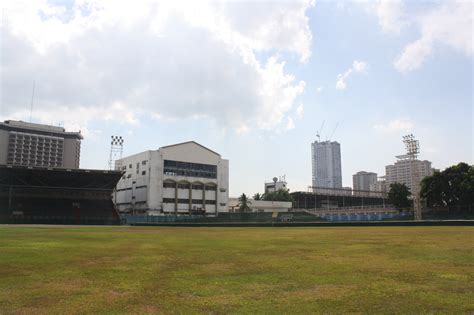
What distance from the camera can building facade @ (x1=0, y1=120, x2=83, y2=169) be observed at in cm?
17212

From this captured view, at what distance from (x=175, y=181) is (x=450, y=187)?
205ft

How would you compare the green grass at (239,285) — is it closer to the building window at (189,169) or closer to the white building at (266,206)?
the building window at (189,169)

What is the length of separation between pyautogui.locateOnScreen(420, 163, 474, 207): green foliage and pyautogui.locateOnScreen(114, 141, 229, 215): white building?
52.4 meters

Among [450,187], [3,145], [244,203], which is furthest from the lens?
[3,145]

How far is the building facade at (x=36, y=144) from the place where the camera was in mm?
172125

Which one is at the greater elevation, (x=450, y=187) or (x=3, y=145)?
(x=3, y=145)

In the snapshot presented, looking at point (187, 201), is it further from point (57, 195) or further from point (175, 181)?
point (57, 195)

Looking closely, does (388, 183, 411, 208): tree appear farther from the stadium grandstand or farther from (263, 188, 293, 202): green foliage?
the stadium grandstand

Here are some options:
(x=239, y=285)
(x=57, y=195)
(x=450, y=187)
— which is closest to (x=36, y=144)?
(x=57, y=195)

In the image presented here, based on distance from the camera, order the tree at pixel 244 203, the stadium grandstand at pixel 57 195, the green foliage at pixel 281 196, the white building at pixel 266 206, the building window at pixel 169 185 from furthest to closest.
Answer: the green foliage at pixel 281 196 → the white building at pixel 266 206 → the tree at pixel 244 203 → the building window at pixel 169 185 → the stadium grandstand at pixel 57 195

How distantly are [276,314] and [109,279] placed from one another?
5334 millimetres

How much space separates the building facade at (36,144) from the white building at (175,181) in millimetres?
80958

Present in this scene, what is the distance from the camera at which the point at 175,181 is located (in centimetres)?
10569

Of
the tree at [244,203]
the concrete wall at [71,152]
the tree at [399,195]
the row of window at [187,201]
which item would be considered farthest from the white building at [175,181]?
the concrete wall at [71,152]
